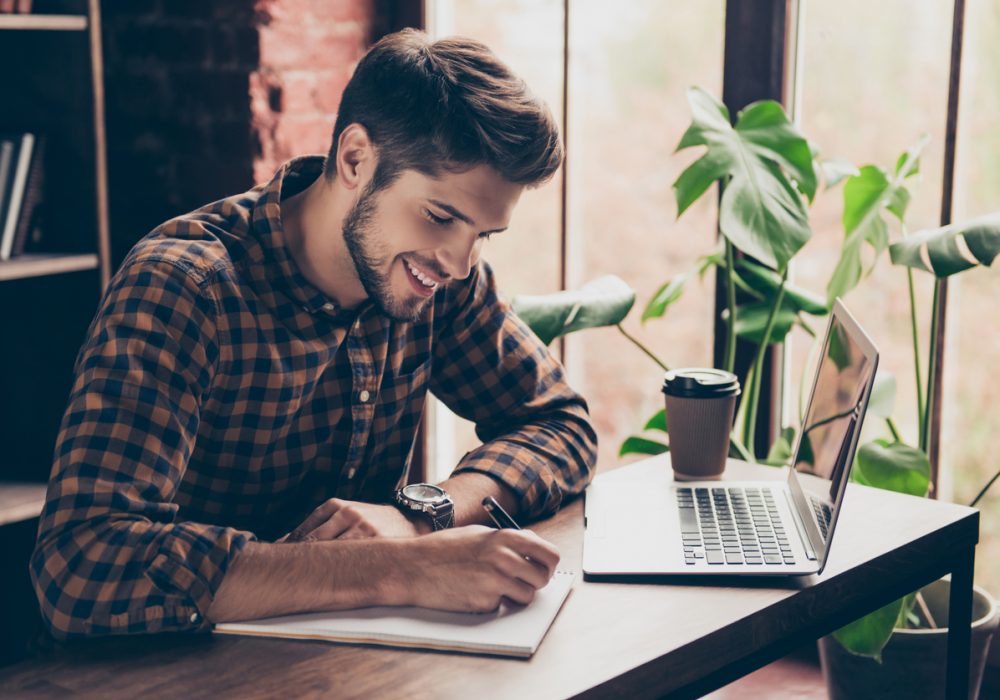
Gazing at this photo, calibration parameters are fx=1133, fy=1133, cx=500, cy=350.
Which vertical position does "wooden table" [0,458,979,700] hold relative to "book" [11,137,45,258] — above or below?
below

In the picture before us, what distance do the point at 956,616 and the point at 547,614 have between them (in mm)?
674

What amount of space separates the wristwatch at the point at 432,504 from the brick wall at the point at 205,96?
1.18m

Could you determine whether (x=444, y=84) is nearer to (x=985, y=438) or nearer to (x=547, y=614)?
(x=547, y=614)

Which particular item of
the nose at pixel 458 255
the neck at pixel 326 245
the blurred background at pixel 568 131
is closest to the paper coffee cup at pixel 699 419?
the nose at pixel 458 255

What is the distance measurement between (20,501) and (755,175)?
1403 millimetres

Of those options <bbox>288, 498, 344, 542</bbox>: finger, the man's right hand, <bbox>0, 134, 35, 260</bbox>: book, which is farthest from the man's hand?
<bbox>0, 134, 35, 260</bbox>: book

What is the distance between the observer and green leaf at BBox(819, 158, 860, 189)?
2.03 m

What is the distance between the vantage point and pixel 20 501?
204 cm

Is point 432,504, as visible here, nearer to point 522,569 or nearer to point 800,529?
point 522,569

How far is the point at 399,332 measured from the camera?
5.22ft

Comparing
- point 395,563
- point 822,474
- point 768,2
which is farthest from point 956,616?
point 768,2

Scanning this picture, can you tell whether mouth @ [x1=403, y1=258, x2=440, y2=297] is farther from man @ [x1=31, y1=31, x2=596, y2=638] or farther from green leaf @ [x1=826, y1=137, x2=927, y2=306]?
green leaf @ [x1=826, y1=137, x2=927, y2=306]

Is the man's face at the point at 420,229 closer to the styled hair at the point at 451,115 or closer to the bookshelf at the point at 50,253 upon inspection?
the styled hair at the point at 451,115

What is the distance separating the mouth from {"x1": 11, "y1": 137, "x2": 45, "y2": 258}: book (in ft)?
3.38
